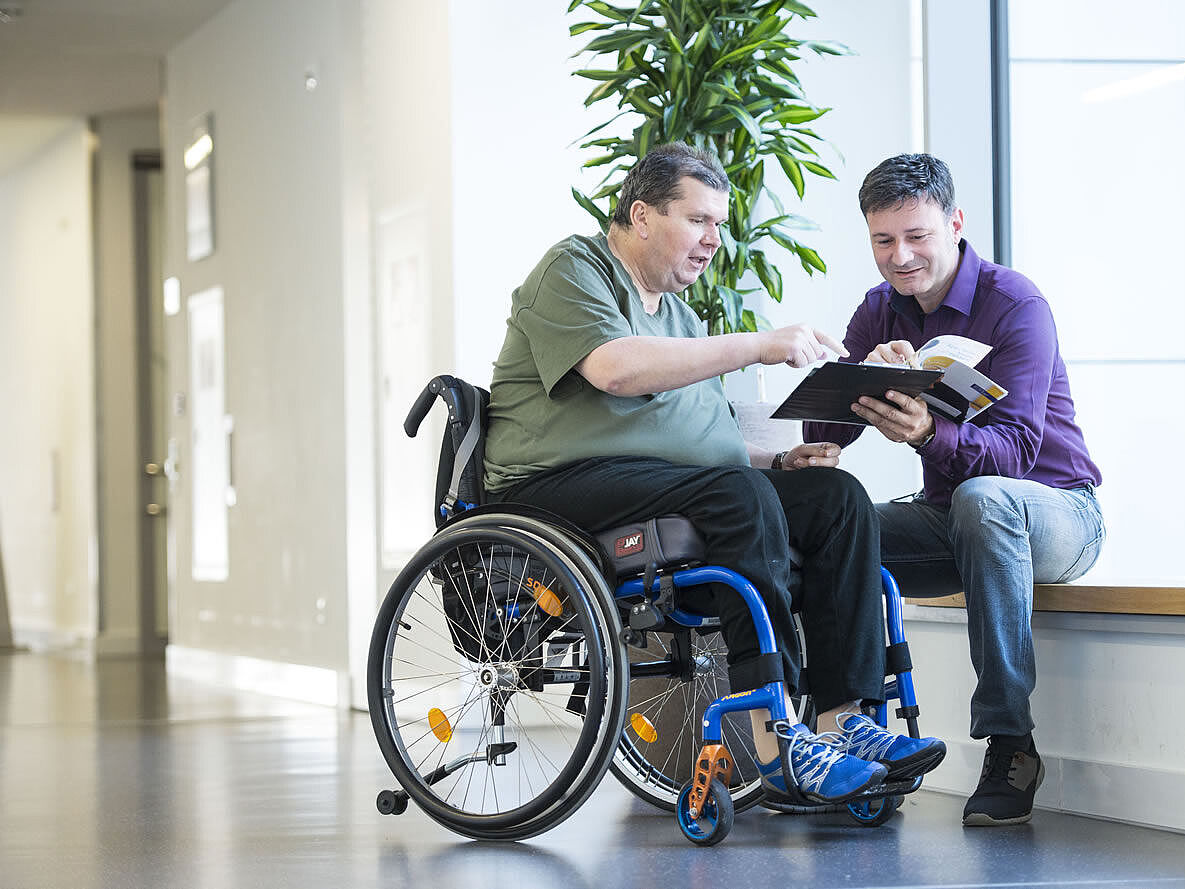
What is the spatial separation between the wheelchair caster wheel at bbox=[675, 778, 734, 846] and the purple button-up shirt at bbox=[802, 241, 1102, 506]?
0.64 metres

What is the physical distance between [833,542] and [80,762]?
2.05m

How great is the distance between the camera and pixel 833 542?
88.2 inches

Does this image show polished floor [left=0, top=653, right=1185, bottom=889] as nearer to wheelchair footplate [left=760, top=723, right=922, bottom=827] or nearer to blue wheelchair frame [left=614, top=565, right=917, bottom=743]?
wheelchair footplate [left=760, top=723, right=922, bottom=827]

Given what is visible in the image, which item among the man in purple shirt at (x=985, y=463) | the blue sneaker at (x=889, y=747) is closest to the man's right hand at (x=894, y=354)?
the man in purple shirt at (x=985, y=463)

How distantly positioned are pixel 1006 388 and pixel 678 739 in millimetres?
831

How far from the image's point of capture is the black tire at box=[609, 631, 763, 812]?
8.36 ft

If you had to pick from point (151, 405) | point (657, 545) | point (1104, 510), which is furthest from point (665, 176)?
point (151, 405)

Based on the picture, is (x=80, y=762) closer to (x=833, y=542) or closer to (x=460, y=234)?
(x=460, y=234)

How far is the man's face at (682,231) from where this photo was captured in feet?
8.00

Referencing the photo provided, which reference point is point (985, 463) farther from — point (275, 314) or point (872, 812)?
point (275, 314)

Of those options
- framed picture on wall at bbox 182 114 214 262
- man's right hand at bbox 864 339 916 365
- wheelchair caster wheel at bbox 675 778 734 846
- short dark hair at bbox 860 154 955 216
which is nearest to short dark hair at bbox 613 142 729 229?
short dark hair at bbox 860 154 955 216

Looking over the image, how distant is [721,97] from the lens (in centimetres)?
307

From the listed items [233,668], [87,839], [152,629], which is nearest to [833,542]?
[87,839]

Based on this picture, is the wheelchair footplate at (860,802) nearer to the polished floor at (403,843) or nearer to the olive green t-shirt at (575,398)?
the polished floor at (403,843)
